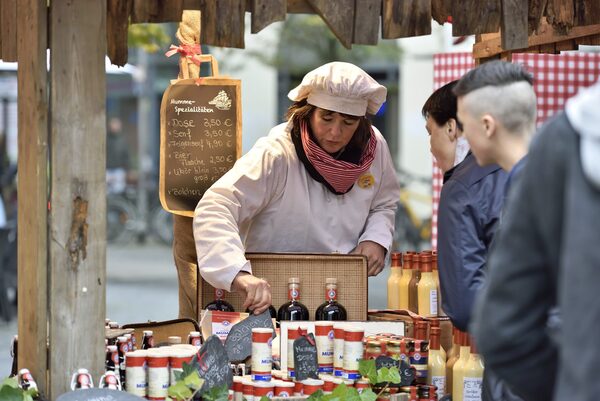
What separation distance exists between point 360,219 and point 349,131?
0.47 m

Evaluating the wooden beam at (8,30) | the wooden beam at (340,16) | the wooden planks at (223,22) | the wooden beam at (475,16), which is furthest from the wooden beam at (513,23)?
the wooden beam at (8,30)

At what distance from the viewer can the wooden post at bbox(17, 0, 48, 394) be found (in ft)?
12.9

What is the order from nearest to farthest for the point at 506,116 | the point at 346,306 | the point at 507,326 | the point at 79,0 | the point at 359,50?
the point at 507,326 < the point at 506,116 < the point at 79,0 < the point at 346,306 < the point at 359,50

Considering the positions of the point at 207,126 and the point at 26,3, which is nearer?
the point at 26,3

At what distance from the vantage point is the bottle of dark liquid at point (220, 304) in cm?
491

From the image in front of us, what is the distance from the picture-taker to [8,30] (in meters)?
5.10

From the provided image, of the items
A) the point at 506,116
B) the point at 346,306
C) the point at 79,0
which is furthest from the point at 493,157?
the point at 346,306

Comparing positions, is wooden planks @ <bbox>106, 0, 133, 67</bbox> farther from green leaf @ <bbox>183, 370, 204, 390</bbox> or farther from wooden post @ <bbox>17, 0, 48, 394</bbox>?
green leaf @ <bbox>183, 370, 204, 390</bbox>

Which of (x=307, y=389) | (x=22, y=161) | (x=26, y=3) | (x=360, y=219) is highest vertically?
(x=26, y=3)

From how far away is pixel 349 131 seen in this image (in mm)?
5184

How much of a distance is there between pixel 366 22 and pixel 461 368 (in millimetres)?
1450

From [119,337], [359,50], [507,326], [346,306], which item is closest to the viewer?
[507,326]

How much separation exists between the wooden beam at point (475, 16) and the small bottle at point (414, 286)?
1.42 meters

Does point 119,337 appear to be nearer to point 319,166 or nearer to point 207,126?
point 319,166
